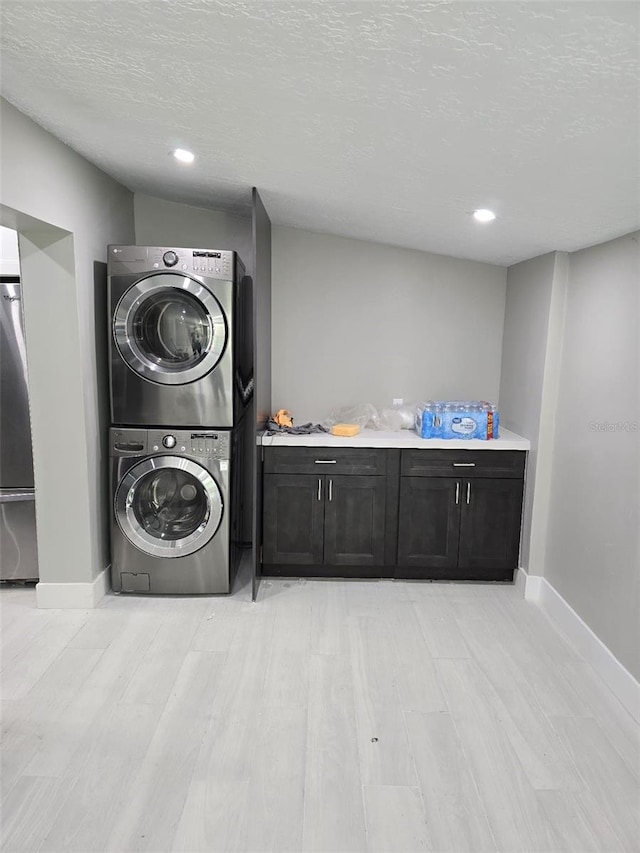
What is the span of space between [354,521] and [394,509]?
0.82 feet

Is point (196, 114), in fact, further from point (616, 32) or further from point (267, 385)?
point (267, 385)

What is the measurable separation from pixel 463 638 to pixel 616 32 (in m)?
2.54

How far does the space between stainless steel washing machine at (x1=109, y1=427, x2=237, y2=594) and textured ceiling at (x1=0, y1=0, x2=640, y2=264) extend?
1400 mm

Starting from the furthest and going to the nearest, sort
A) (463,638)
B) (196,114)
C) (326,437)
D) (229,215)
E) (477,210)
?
(229,215), (326,437), (463,638), (477,210), (196,114)

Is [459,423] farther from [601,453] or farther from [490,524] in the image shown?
[601,453]

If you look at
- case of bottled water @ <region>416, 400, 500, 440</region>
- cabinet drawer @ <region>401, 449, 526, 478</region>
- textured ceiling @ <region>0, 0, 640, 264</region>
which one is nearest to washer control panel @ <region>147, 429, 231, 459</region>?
cabinet drawer @ <region>401, 449, 526, 478</region>

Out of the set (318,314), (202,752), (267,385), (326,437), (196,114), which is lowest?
(202,752)

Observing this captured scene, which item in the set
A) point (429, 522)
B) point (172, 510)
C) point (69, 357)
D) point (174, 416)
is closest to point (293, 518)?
point (172, 510)

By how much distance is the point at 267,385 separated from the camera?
3.51m

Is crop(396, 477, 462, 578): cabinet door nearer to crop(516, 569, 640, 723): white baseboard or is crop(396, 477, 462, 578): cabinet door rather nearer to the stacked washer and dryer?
crop(516, 569, 640, 723): white baseboard

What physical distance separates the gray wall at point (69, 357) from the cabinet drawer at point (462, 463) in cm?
176

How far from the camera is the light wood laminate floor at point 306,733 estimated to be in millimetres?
1751

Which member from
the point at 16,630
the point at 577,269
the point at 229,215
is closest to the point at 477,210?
the point at 577,269

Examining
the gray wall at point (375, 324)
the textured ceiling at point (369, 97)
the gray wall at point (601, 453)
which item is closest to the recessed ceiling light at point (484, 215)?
the textured ceiling at point (369, 97)
